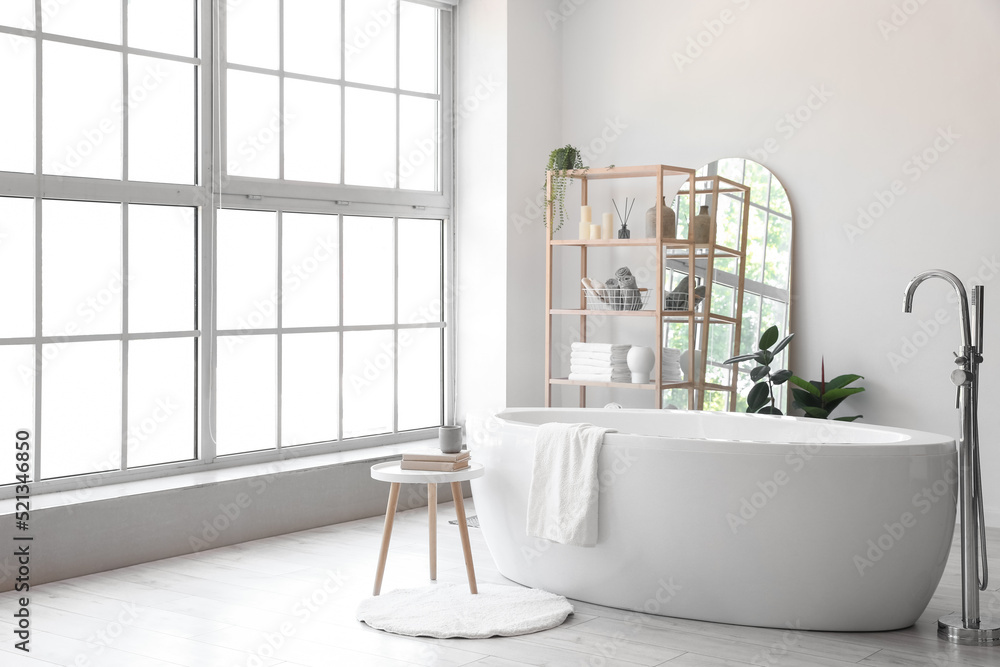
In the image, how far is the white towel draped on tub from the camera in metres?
3.34

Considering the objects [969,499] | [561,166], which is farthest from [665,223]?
[969,499]

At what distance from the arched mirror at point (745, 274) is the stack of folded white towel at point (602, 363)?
35 cm

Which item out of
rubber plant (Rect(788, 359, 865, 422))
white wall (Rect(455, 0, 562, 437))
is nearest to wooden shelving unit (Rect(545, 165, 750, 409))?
white wall (Rect(455, 0, 562, 437))

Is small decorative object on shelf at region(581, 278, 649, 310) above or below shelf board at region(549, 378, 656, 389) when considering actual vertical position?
above

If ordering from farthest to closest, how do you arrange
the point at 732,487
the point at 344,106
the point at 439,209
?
the point at 439,209 → the point at 344,106 → the point at 732,487

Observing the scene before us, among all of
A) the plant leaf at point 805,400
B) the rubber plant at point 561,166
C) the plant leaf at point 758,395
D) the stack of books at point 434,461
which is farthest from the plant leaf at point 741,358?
the stack of books at point 434,461

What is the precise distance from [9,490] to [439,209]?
2.63 metres

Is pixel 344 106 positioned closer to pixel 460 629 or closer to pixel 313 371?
pixel 313 371

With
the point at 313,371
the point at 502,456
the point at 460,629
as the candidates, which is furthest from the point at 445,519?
the point at 460,629

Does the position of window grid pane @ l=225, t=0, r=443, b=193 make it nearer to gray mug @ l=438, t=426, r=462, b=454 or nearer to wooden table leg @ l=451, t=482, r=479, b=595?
gray mug @ l=438, t=426, r=462, b=454

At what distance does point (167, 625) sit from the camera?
3234 millimetres

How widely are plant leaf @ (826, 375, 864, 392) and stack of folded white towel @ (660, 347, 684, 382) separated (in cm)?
70

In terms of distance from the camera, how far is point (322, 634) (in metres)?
3.17

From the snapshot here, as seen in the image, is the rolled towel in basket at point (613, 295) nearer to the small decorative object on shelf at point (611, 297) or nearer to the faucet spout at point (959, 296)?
the small decorative object on shelf at point (611, 297)
